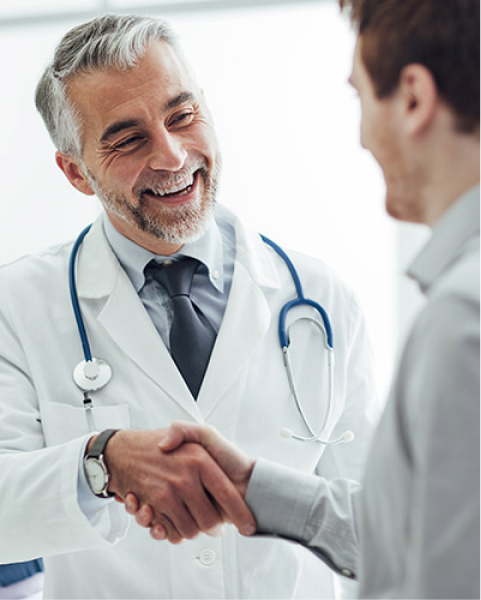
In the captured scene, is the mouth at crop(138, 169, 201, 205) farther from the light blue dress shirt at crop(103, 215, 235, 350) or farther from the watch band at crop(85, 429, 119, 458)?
the watch band at crop(85, 429, 119, 458)

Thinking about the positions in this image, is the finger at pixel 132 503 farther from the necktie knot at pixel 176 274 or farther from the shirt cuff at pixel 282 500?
the necktie knot at pixel 176 274

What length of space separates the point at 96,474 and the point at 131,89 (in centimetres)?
76

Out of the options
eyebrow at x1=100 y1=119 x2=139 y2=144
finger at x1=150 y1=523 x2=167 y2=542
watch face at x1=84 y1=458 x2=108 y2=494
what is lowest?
finger at x1=150 y1=523 x2=167 y2=542

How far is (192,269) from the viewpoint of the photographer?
1.66m

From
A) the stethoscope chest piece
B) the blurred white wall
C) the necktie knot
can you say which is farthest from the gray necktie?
the blurred white wall

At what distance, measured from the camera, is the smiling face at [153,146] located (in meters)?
1.58

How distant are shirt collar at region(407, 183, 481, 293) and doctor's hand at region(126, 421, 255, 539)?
1.94 feet

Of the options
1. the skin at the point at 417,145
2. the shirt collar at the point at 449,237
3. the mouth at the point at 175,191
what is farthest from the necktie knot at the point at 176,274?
the shirt collar at the point at 449,237

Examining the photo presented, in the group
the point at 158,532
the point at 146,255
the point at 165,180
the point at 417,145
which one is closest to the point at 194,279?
the point at 146,255

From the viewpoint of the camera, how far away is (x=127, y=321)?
1554 millimetres

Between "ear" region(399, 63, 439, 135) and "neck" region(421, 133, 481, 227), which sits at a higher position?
"ear" region(399, 63, 439, 135)

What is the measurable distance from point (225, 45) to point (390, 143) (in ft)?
8.80

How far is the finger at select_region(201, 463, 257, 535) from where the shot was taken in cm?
123

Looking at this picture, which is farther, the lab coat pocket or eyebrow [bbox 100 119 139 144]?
eyebrow [bbox 100 119 139 144]
